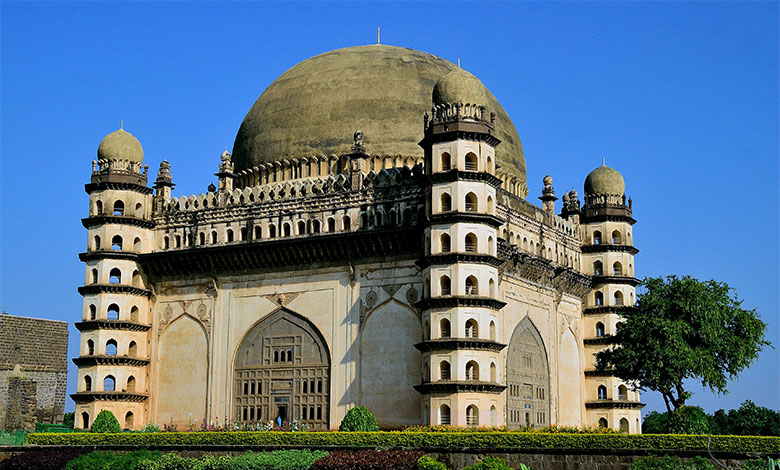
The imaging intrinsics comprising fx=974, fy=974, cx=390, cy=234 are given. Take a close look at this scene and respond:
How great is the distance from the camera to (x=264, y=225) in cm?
3500

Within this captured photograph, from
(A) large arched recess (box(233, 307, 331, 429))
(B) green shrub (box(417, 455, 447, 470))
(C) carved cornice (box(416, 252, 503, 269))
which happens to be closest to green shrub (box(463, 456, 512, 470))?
(B) green shrub (box(417, 455, 447, 470))

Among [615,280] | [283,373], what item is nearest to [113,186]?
[283,373]

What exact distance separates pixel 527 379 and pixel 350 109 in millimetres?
11968

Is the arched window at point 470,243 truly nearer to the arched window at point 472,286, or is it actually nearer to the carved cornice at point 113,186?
the arched window at point 472,286

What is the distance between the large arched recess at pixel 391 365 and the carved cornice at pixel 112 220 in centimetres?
1020

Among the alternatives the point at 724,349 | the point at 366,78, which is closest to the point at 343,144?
the point at 366,78

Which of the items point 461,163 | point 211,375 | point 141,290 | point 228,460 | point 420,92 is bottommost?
point 228,460

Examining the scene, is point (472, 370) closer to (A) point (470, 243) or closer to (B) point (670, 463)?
(A) point (470, 243)

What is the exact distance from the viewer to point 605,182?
40250 mm

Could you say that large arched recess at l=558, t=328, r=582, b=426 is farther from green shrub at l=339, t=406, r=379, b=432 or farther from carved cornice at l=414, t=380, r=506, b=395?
green shrub at l=339, t=406, r=379, b=432

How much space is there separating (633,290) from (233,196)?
1658cm

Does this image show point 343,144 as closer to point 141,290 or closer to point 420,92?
point 420,92

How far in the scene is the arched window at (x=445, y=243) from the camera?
3027 cm

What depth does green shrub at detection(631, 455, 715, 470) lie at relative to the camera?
2245 centimetres
